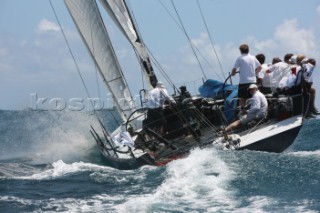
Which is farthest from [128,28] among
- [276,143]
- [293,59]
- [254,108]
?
[276,143]

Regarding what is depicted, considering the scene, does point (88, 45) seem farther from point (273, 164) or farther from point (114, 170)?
point (273, 164)

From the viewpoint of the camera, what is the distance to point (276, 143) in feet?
39.1

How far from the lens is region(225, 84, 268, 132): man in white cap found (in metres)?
12.2

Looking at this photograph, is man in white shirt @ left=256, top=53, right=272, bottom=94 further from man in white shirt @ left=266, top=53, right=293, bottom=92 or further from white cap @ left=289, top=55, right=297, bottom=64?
white cap @ left=289, top=55, right=297, bottom=64

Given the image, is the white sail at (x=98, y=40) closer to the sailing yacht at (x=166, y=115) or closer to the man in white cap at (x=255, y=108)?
the sailing yacht at (x=166, y=115)

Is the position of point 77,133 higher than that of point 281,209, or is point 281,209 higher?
point 77,133

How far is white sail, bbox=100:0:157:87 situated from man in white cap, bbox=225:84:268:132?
365 centimetres

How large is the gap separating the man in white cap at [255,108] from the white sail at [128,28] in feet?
12.0

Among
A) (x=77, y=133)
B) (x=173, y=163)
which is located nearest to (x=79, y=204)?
(x=173, y=163)

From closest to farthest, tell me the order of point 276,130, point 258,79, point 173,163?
point 173,163, point 276,130, point 258,79

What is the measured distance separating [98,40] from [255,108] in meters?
5.27

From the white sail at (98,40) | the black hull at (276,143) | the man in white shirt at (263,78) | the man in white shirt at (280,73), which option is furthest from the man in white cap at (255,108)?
the white sail at (98,40)

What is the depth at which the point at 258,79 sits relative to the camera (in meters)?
13.9

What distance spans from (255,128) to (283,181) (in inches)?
120
